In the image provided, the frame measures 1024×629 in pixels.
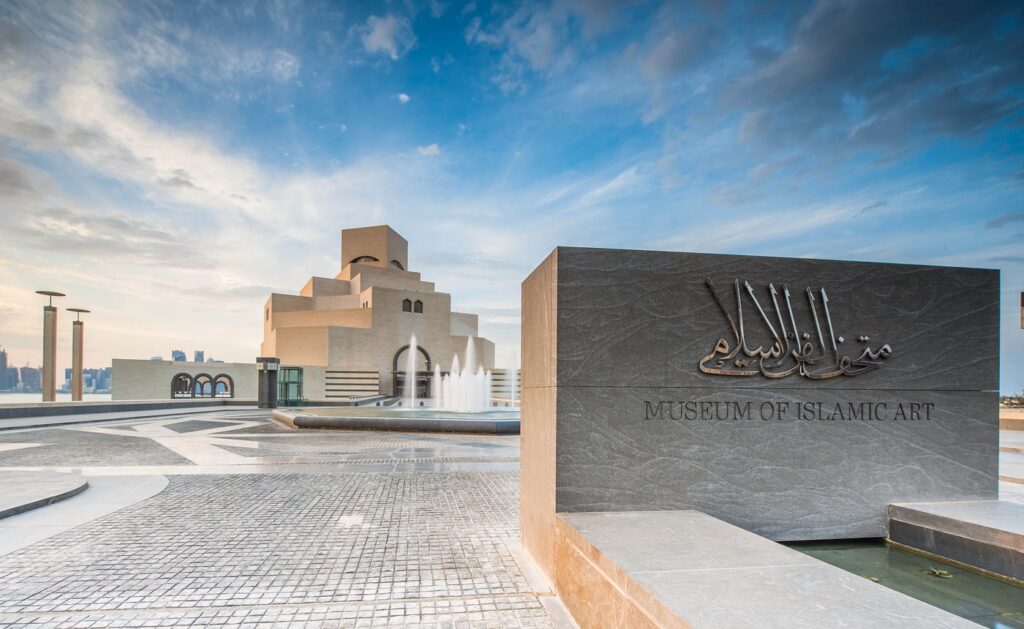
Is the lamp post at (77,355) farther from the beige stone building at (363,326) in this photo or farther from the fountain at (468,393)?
the fountain at (468,393)

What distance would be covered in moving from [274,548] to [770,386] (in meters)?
5.03

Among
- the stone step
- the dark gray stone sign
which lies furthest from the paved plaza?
the dark gray stone sign

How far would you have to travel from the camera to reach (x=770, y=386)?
5.11m

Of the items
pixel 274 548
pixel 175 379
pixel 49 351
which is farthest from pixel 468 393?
pixel 175 379

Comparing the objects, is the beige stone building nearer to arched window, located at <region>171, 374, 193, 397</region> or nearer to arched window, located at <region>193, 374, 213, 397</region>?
arched window, located at <region>193, 374, 213, 397</region>

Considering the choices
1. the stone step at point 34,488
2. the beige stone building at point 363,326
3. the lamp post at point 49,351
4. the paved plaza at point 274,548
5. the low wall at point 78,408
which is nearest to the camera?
the paved plaza at point 274,548

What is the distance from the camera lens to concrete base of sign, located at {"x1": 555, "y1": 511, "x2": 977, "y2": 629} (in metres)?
2.55

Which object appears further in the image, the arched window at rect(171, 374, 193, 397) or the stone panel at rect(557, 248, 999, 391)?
the arched window at rect(171, 374, 193, 397)

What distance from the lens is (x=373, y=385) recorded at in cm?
4422

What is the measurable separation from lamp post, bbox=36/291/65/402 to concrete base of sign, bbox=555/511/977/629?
3947 centimetres

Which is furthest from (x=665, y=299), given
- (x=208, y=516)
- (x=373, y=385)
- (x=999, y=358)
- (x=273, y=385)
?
(x=373, y=385)

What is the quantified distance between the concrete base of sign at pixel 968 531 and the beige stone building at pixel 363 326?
135ft

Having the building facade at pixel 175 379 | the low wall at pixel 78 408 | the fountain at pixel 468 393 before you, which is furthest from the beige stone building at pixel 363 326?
the low wall at pixel 78 408

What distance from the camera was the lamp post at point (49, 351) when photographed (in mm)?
32031
